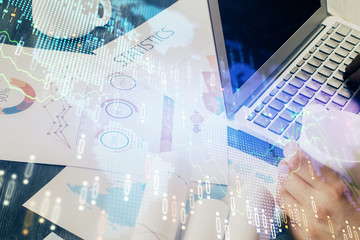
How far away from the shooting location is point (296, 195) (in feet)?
1.29

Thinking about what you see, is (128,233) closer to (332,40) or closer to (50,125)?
(50,125)

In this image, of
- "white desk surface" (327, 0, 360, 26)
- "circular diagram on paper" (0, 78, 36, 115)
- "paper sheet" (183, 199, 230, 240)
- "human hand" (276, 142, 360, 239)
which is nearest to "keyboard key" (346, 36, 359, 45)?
"white desk surface" (327, 0, 360, 26)

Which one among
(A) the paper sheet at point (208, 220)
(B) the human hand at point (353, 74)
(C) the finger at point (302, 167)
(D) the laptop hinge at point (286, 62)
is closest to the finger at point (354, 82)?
(B) the human hand at point (353, 74)

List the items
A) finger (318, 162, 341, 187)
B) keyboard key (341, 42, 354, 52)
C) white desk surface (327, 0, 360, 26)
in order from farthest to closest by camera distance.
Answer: white desk surface (327, 0, 360, 26)
keyboard key (341, 42, 354, 52)
finger (318, 162, 341, 187)

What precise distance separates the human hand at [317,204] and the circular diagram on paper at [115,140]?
246 millimetres

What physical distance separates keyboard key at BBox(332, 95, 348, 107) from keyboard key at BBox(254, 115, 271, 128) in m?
0.14

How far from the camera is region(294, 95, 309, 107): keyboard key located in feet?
1.50

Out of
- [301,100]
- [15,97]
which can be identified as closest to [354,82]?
[301,100]

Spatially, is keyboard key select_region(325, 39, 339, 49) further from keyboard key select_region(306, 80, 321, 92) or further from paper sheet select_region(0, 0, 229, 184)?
paper sheet select_region(0, 0, 229, 184)

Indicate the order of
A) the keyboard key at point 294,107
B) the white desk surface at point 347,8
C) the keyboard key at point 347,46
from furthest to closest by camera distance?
the white desk surface at point 347,8 < the keyboard key at point 347,46 < the keyboard key at point 294,107

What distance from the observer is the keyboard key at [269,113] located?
1.43ft

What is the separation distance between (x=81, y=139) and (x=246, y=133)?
268 mm

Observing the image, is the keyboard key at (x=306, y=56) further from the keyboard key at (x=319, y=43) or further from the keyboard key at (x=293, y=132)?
the keyboard key at (x=293, y=132)

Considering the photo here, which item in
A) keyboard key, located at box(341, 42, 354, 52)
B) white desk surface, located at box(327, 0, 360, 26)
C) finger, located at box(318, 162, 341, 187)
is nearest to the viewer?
finger, located at box(318, 162, 341, 187)
